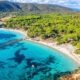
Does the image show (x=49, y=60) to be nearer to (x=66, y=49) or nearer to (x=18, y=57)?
(x=18, y=57)

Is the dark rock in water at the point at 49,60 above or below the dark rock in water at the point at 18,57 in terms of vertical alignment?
above

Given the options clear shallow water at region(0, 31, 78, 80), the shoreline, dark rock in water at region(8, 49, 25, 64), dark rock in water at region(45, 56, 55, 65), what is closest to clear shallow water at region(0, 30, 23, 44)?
the shoreline

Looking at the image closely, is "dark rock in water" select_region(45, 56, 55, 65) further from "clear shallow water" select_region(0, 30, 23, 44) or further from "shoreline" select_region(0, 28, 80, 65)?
"clear shallow water" select_region(0, 30, 23, 44)

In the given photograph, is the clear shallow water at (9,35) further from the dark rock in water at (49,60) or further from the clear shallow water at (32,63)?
the dark rock in water at (49,60)

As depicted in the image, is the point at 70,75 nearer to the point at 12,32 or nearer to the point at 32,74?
the point at 32,74

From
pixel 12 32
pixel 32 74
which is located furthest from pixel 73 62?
pixel 12 32

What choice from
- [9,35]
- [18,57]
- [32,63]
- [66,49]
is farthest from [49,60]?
[9,35]

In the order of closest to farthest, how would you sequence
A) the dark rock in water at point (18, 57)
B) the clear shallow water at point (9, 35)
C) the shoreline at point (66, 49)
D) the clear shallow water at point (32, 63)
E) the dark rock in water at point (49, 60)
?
1. the clear shallow water at point (32, 63)
2. the dark rock in water at point (49, 60)
3. the shoreline at point (66, 49)
4. the dark rock in water at point (18, 57)
5. the clear shallow water at point (9, 35)

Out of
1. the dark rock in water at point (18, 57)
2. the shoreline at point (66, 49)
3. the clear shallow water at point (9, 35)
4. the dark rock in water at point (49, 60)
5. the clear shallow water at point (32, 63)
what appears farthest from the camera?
the clear shallow water at point (9, 35)

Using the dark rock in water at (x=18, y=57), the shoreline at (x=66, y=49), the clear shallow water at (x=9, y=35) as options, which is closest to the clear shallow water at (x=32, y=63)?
the dark rock in water at (x=18, y=57)
